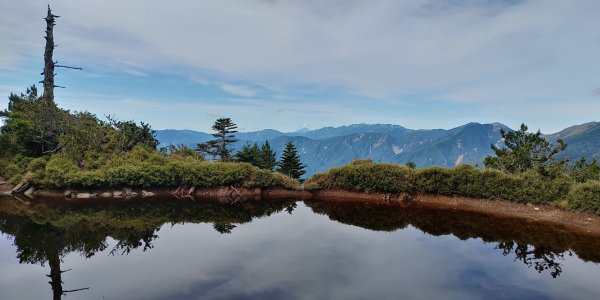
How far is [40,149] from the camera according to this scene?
3412 cm

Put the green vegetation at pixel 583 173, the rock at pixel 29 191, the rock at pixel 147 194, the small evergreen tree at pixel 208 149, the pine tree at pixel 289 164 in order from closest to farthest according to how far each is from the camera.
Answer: the green vegetation at pixel 583 173 < the rock at pixel 29 191 < the rock at pixel 147 194 < the small evergreen tree at pixel 208 149 < the pine tree at pixel 289 164

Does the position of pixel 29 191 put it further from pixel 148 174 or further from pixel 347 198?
pixel 347 198

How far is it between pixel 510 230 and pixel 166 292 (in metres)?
18.7

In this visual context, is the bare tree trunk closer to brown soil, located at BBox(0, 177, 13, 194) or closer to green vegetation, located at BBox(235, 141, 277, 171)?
brown soil, located at BBox(0, 177, 13, 194)

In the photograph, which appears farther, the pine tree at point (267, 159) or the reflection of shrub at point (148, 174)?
the pine tree at point (267, 159)

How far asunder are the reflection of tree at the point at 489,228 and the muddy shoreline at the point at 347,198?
4.87ft

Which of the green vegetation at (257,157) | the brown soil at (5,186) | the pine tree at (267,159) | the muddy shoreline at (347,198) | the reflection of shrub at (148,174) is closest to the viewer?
the muddy shoreline at (347,198)

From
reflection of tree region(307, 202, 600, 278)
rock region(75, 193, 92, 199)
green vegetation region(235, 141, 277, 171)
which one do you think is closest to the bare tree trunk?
rock region(75, 193, 92, 199)

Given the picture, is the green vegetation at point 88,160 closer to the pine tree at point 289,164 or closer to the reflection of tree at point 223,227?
the reflection of tree at point 223,227

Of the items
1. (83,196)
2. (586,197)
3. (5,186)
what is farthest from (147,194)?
(586,197)

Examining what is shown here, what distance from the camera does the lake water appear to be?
41.6 ft

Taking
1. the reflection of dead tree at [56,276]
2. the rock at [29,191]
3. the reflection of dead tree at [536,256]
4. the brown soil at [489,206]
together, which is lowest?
the reflection of dead tree at [536,256]

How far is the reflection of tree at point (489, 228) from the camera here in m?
17.3

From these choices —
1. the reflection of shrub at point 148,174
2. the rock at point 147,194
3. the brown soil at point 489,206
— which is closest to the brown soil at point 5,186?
the reflection of shrub at point 148,174
